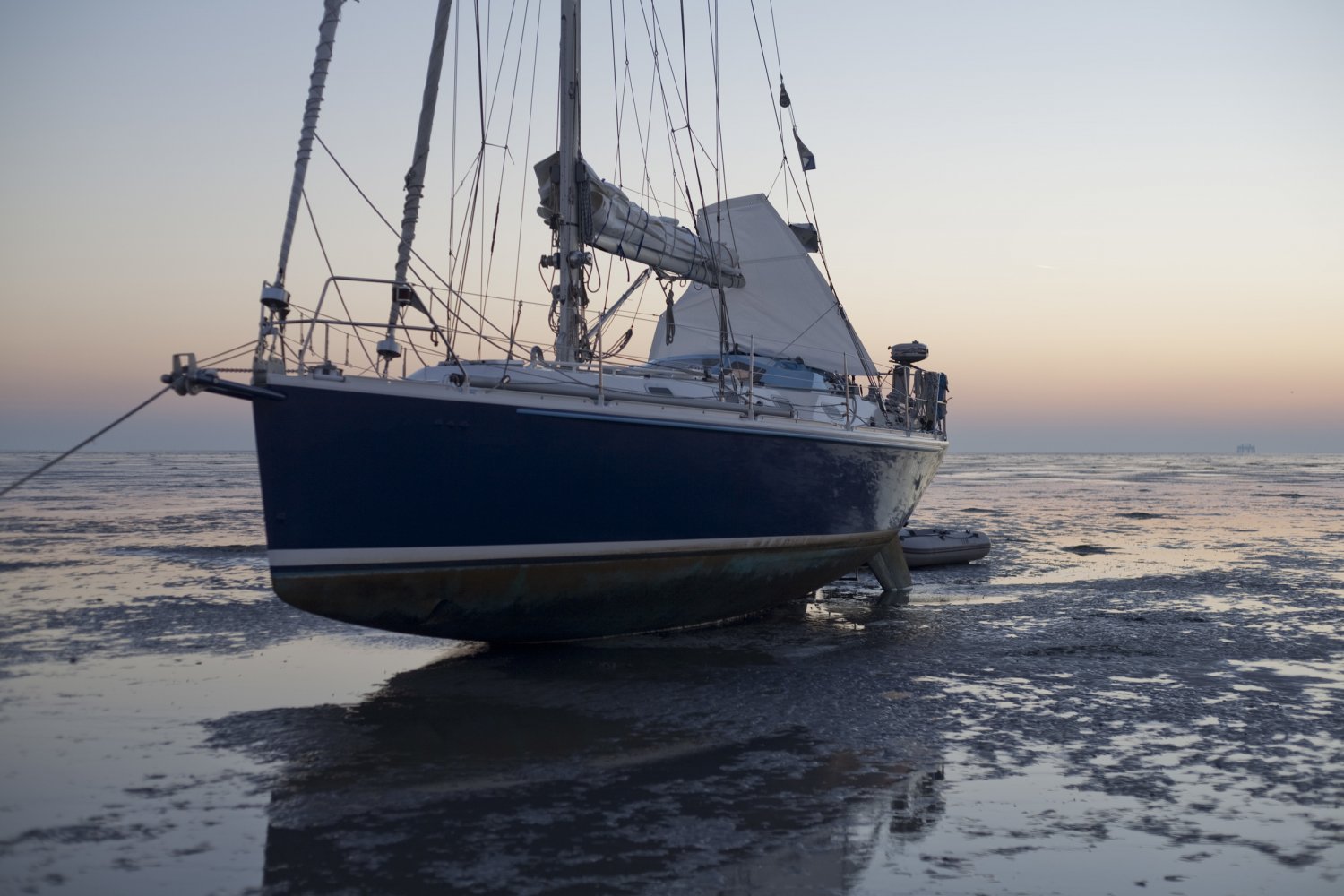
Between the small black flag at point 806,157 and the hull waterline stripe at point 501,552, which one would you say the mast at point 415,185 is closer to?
the hull waterline stripe at point 501,552

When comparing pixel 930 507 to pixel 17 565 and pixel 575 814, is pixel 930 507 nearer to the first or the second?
pixel 17 565

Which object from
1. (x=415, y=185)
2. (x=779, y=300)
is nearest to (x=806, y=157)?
(x=779, y=300)

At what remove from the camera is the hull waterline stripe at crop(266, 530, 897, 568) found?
7078 mm

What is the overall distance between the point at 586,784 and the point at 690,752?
0.80 meters

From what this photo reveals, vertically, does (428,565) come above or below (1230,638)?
above

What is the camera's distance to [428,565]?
734 cm

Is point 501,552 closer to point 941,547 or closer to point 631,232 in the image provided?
point 631,232

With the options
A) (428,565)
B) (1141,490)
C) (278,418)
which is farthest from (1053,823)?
(1141,490)

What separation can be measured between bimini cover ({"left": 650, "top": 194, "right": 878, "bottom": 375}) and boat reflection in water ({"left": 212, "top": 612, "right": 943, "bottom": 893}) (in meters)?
6.34

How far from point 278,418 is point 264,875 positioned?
11.5 ft

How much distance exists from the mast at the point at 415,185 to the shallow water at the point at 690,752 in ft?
8.60

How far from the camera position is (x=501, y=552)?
7.56m

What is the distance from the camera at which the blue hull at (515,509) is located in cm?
700

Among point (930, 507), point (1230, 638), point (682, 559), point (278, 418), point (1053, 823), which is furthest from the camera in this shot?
point (930, 507)
